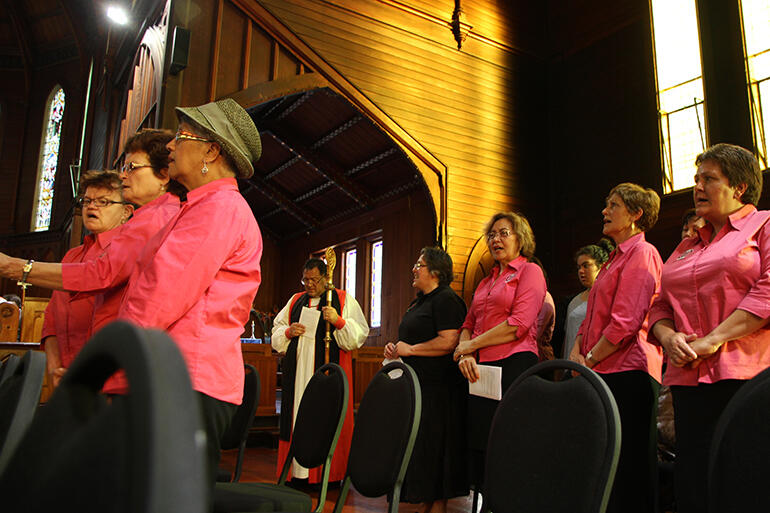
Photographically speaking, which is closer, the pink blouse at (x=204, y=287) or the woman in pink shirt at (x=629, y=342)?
the pink blouse at (x=204, y=287)

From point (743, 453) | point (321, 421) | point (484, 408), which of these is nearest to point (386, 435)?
point (321, 421)

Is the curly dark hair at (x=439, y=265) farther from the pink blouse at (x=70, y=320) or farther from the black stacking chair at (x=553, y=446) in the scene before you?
the black stacking chair at (x=553, y=446)

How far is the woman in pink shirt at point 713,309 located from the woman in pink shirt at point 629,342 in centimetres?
22

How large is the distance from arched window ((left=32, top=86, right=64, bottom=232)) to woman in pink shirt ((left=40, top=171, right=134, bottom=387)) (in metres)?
12.6

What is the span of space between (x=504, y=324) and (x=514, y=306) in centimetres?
12

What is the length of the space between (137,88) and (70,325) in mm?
6307

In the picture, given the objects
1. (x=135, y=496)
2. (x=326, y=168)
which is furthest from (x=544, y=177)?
(x=135, y=496)

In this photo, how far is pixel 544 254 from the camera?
324 inches

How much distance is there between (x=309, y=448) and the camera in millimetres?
2195

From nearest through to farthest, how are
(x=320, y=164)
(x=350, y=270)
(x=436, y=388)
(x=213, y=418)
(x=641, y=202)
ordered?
(x=213, y=418)
(x=641, y=202)
(x=436, y=388)
(x=320, y=164)
(x=350, y=270)

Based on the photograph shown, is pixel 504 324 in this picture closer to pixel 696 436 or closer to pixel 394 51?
pixel 696 436

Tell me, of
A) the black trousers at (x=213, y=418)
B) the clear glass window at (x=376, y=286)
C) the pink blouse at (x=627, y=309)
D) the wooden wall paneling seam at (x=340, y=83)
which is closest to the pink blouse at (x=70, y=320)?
the black trousers at (x=213, y=418)

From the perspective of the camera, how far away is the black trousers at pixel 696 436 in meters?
1.93

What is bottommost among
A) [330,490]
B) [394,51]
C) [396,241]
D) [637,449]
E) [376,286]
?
[330,490]
